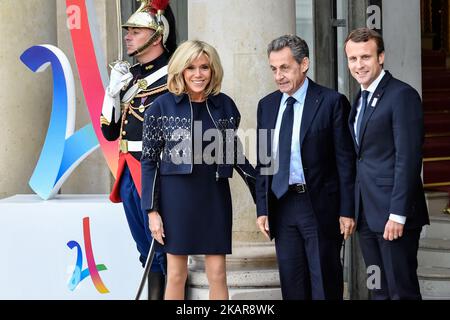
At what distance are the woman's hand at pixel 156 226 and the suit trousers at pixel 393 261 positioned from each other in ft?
3.36

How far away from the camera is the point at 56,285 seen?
834cm

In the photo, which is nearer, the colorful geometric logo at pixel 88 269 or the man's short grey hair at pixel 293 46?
the man's short grey hair at pixel 293 46

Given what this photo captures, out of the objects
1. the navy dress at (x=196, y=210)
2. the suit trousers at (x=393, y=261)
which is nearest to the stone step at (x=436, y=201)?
the suit trousers at (x=393, y=261)

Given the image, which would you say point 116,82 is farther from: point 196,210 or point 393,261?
point 393,261

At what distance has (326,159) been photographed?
6.93 metres

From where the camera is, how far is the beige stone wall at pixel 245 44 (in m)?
8.03

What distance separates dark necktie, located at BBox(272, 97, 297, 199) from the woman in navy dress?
27 cm

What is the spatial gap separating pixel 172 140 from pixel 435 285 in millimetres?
2621

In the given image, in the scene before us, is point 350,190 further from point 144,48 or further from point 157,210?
point 144,48

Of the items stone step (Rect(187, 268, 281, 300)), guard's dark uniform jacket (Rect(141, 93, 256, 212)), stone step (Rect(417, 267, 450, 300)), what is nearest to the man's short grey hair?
guard's dark uniform jacket (Rect(141, 93, 256, 212))

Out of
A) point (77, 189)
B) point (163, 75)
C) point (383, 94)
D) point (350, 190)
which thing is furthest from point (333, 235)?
point (77, 189)

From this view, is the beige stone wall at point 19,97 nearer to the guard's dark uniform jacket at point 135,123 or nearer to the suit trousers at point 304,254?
the guard's dark uniform jacket at point 135,123
